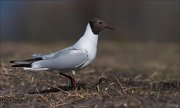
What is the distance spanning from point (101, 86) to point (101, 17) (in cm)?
1691

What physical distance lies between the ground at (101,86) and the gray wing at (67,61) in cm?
30

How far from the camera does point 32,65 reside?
8.02 m

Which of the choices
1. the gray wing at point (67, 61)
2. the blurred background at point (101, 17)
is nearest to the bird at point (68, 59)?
the gray wing at point (67, 61)

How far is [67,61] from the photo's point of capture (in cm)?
796

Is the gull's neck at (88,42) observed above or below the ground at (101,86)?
above

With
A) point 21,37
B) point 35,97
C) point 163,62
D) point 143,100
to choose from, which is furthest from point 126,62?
point 21,37

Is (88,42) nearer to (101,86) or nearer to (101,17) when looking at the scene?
(101,86)

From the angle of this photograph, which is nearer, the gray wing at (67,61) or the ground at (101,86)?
the ground at (101,86)

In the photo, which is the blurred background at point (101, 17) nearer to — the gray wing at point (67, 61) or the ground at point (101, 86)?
the ground at point (101, 86)

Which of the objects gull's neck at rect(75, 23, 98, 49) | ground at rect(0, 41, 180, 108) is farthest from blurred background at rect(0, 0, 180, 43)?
gull's neck at rect(75, 23, 98, 49)

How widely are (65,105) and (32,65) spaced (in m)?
0.91

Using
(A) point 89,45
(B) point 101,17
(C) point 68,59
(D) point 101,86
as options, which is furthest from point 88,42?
(B) point 101,17

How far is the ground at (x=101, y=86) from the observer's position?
701 cm

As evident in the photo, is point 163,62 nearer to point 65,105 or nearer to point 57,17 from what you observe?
point 65,105
